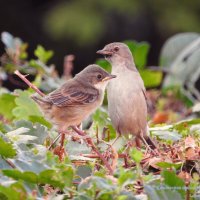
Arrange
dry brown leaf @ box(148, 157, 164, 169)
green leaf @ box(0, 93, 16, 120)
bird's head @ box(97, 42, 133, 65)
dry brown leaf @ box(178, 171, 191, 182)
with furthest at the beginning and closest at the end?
bird's head @ box(97, 42, 133, 65) < green leaf @ box(0, 93, 16, 120) < dry brown leaf @ box(148, 157, 164, 169) < dry brown leaf @ box(178, 171, 191, 182)

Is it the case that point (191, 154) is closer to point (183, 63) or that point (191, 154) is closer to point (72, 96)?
point (72, 96)

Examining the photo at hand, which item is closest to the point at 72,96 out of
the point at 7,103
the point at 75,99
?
the point at 75,99

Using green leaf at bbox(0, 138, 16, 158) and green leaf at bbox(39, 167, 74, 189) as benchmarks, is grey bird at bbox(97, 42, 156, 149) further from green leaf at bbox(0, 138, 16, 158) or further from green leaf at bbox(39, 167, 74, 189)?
green leaf at bbox(39, 167, 74, 189)

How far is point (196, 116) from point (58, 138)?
1.99 meters

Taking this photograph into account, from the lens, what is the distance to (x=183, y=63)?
20.5 ft

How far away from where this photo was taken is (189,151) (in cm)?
319

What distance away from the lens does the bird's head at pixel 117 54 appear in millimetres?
5418

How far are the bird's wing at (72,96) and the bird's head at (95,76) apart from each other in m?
0.07

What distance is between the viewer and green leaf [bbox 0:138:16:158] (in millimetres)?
3021

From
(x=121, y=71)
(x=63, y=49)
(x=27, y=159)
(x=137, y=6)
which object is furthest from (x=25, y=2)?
(x=27, y=159)

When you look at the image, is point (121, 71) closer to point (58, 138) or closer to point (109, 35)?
point (58, 138)

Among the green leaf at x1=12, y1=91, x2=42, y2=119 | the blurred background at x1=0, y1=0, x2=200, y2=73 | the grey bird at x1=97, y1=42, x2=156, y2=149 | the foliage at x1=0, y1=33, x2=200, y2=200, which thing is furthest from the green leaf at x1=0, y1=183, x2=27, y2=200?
the blurred background at x1=0, y1=0, x2=200, y2=73

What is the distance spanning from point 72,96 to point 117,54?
1101 millimetres

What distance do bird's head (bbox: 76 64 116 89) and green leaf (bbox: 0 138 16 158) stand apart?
1.61 m
